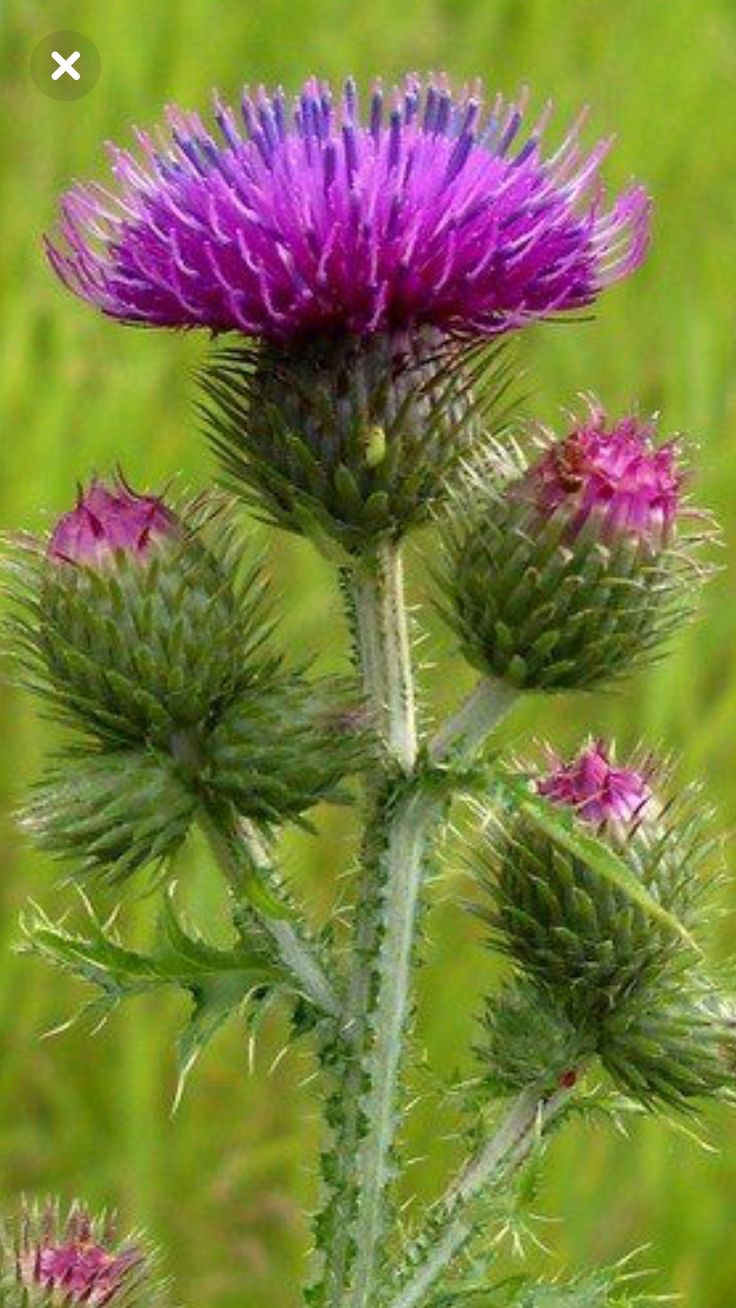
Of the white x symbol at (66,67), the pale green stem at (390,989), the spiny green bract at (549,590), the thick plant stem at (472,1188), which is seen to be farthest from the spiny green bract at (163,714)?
the white x symbol at (66,67)

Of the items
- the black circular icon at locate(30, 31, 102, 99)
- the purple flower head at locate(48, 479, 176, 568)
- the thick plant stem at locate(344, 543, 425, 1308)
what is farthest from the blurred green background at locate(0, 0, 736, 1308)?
the purple flower head at locate(48, 479, 176, 568)

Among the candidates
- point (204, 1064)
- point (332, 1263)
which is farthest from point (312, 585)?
point (332, 1263)

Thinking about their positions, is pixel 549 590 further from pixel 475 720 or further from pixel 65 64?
pixel 65 64

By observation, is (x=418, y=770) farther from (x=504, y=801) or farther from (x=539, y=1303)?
(x=539, y=1303)

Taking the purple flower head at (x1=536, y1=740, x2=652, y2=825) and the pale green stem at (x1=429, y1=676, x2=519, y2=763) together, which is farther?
the purple flower head at (x1=536, y1=740, x2=652, y2=825)

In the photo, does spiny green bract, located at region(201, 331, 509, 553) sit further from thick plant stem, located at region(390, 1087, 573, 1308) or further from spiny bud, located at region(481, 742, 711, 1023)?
thick plant stem, located at region(390, 1087, 573, 1308)

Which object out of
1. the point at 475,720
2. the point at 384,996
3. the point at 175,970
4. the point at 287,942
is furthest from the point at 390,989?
the point at 475,720
